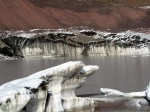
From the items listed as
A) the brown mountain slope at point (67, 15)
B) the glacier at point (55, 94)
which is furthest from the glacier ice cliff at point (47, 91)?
the brown mountain slope at point (67, 15)

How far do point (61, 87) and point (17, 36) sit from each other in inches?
1226

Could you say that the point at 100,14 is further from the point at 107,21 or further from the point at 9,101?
the point at 9,101

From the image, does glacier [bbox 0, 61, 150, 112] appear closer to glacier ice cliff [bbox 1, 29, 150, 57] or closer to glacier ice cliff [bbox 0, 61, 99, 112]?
glacier ice cliff [bbox 0, 61, 99, 112]

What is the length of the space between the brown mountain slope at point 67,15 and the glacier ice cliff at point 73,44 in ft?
51.0

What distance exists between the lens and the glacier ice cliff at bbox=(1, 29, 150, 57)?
40.1 m

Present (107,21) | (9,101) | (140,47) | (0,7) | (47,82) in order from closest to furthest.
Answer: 1. (9,101)
2. (47,82)
3. (140,47)
4. (0,7)
5. (107,21)

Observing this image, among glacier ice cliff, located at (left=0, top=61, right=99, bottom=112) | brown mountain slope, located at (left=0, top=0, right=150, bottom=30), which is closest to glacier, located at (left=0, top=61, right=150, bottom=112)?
glacier ice cliff, located at (left=0, top=61, right=99, bottom=112)

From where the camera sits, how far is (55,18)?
66.2m

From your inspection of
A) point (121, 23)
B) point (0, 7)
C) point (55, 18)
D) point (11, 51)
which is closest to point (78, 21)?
point (55, 18)

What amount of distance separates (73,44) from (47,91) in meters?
33.2

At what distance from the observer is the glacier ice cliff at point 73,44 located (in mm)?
40062

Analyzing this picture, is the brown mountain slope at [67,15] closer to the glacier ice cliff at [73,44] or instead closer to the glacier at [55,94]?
the glacier ice cliff at [73,44]

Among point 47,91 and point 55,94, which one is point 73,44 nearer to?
point 55,94

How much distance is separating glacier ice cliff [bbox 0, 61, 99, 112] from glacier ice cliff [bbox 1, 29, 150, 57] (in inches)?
1172
